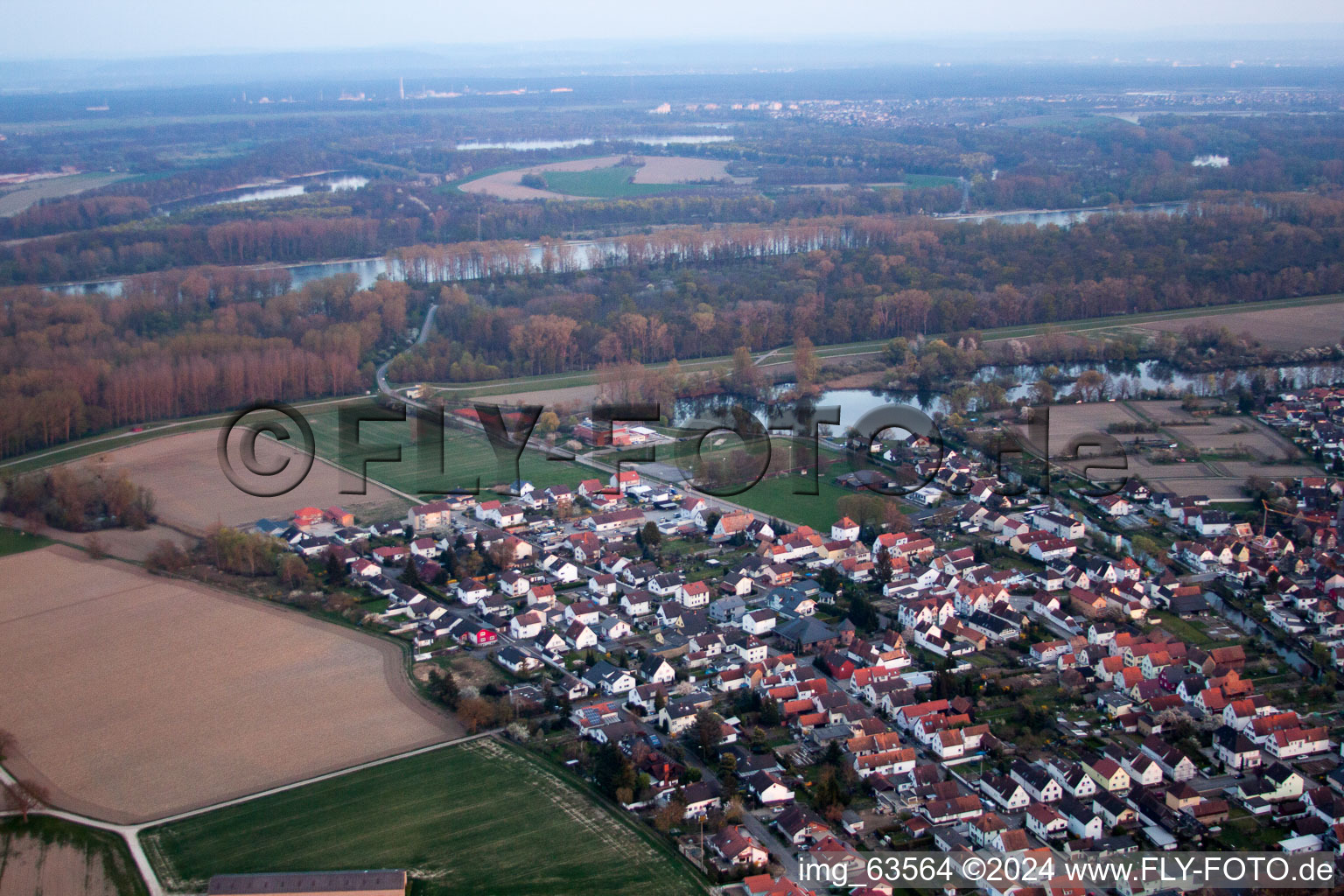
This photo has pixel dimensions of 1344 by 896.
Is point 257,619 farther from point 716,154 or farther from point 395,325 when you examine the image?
point 716,154

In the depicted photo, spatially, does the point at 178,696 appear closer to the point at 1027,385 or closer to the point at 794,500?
the point at 794,500

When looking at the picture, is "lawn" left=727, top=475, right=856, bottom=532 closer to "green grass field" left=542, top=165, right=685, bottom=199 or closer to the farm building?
the farm building

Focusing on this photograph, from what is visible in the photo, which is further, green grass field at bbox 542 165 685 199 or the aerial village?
green grass field at bbox 542 165 685 199

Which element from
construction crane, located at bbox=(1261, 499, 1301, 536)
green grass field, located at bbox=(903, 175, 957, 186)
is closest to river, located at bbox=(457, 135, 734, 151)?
green grass field, located at bbox=(903, 175, 957, 186)

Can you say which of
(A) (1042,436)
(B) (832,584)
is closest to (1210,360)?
(A) (1042,436)

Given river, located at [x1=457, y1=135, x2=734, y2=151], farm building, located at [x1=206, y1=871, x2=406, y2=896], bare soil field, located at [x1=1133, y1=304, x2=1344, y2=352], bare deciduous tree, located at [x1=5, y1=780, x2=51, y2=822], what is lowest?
farm building, located at [x1=206, y1=871, x2=406, y2=896]

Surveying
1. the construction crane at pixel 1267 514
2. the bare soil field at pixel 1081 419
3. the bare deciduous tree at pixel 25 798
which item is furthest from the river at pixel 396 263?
the bare deciduous tree at pixel 25 798
